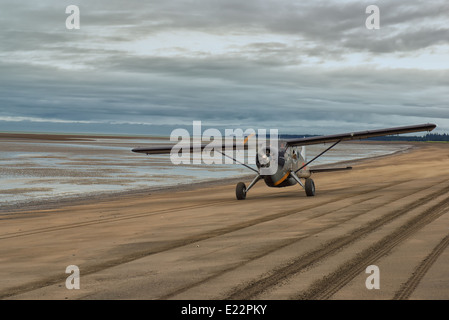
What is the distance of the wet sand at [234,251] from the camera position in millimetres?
6207

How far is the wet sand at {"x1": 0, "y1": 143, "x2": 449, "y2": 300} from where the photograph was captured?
20.4 feet

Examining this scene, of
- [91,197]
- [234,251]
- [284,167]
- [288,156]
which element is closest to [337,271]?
[234,251]

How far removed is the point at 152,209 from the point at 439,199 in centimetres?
864

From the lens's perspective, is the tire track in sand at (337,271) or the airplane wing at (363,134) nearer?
the tire track in sand at (337,271)

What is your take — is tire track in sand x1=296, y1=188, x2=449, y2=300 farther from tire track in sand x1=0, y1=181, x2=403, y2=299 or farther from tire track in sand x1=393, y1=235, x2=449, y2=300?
tire track in sand x1=0, y1=181, x2=403, y2=299

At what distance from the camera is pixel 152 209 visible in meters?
15.5

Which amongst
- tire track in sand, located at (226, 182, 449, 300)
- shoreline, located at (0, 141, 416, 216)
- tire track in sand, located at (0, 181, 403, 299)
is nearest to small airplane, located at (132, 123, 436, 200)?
tire track in sand, located at (0, 181, 403, 299)

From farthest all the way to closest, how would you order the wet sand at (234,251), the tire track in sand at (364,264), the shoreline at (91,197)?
the shoreline at (91,197), the wet sand at (234,251), the tire track in sand at (364,264)

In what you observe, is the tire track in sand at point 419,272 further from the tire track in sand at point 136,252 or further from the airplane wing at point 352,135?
the airplane wing at point 352,135

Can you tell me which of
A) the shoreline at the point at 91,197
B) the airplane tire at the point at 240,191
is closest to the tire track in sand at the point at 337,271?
the airplane tire at the point at 240,191

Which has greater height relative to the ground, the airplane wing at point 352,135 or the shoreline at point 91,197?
the airplane wing at point 352,135

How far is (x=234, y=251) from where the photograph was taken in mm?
8406

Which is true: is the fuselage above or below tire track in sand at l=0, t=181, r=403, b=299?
above
